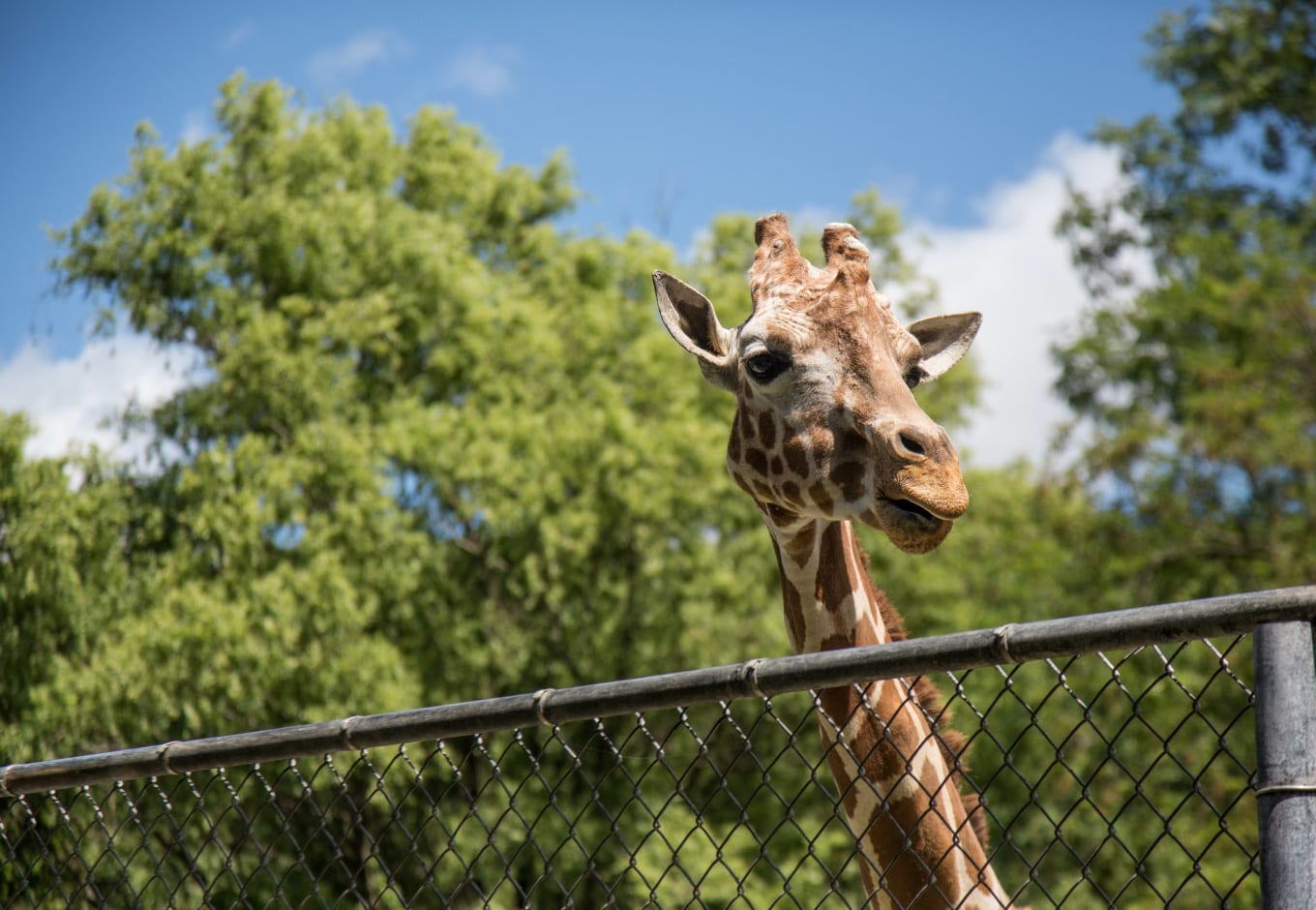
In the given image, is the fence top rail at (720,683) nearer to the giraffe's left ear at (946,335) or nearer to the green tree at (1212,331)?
the giraffe's left ear at (946,335)

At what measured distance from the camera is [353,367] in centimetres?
1950

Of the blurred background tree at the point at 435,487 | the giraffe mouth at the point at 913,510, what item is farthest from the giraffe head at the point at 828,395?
the blurred background tree at the point at 435,487

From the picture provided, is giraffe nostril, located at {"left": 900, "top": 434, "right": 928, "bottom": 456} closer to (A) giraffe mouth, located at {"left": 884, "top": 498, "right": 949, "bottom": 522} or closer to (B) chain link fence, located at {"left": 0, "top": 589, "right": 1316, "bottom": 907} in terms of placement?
(A) giraffe mouth, located at {"left": 884, "top": 498, "right": 949, "bottom": 522}

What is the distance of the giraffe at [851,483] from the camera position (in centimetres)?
366

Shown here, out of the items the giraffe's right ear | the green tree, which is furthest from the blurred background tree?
the giraffe's right ear

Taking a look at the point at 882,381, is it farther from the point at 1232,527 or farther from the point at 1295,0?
the point at 1295,0

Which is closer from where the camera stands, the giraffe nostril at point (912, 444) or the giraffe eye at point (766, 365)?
the giraffe nostril at point (912, 444)

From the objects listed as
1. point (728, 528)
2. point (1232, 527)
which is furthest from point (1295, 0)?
point (728, 528)

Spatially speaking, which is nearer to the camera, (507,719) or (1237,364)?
(507,719)

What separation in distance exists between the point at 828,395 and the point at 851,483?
0.92 feet

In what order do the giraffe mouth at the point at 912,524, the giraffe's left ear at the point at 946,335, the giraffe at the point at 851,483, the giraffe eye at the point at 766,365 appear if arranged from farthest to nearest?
the giraffe's left ear at the point at 946,335
the giraffe eye at the point at 766,365
the giraffe at the point at 851,483
the giraffe mouth at the point at 912,524

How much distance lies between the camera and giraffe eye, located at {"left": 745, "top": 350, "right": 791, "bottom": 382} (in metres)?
4.09

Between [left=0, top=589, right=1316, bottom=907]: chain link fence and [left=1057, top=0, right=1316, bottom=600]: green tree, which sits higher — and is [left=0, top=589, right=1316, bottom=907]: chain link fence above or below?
below

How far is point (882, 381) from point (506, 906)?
43.2 ft
